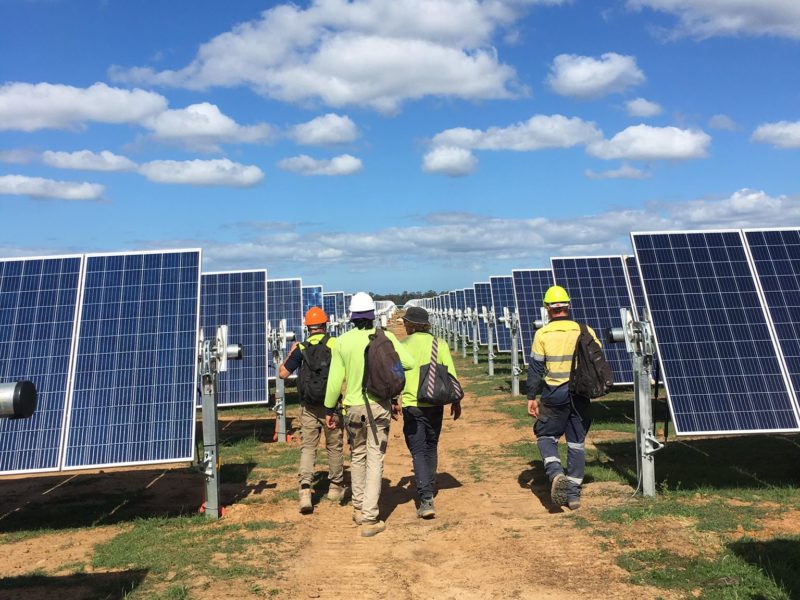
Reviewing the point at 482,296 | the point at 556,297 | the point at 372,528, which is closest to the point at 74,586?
the point at 372,528

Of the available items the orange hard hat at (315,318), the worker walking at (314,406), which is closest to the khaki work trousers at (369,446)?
the worker walking at (314,406)

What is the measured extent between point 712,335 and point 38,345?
28.5ft

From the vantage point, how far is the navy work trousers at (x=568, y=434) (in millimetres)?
7266

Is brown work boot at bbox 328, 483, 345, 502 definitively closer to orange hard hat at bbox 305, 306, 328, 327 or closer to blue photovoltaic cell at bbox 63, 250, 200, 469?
blue photovoltaic cell at bbox 63, 250, 200, 469

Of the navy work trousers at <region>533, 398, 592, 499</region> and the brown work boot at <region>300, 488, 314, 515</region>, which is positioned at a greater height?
the navy work trousers at <region>533, 398, 592, 499</region>

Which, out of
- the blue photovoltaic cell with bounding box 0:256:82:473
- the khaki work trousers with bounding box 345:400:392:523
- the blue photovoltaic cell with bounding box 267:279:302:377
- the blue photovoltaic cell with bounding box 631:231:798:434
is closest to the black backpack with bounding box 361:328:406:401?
the khaki work trousers with bounding box 345:400:392:523

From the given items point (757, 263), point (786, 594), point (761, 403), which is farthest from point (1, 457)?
point (757, 263)

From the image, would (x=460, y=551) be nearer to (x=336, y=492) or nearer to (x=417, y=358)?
(x=417, y=358)

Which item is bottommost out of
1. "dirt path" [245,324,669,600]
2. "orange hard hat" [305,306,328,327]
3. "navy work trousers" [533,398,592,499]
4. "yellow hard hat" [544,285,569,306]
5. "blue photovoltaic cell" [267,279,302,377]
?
"dirt path" [245,324,669,600]

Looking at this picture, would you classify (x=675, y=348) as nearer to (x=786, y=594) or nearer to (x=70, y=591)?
(x=786, y=594)

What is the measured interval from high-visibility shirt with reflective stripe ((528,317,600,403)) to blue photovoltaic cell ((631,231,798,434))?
4.30 feet

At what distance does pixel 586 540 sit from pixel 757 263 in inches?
198

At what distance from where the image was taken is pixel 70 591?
5.48 m

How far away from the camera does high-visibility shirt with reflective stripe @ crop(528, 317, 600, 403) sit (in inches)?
288
